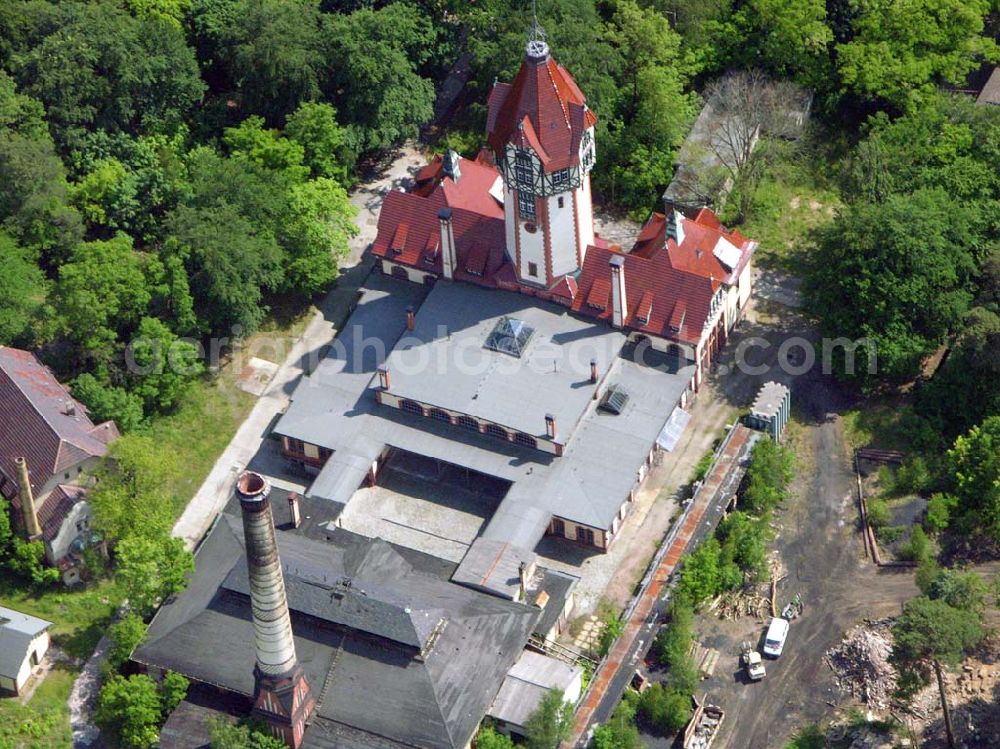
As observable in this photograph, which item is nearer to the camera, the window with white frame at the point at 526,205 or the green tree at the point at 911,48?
the window with white frame at the point at 526,205

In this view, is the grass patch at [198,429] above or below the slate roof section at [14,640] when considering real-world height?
above

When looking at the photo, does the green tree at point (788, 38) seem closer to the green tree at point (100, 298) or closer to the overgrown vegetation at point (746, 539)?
the overgrown vegetation at point (746, 539)

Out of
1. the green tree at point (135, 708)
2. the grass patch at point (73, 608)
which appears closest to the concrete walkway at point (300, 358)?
the grass patch at point (73, 608)

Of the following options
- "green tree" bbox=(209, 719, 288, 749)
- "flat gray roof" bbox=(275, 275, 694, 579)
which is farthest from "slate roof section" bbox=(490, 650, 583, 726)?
"green tree" bbox=(209, 719, 288, 749)

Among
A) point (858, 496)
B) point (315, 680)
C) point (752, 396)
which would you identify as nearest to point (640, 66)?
point (752, 396)

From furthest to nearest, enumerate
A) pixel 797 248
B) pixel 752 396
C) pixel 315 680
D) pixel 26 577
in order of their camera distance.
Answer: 1. pixel 797 248
2. pixel 752 396
3. pixel 26 577
4. pixel 315 680

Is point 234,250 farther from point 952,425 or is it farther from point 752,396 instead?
point 952,425

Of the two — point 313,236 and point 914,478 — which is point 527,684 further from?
point 313,236
